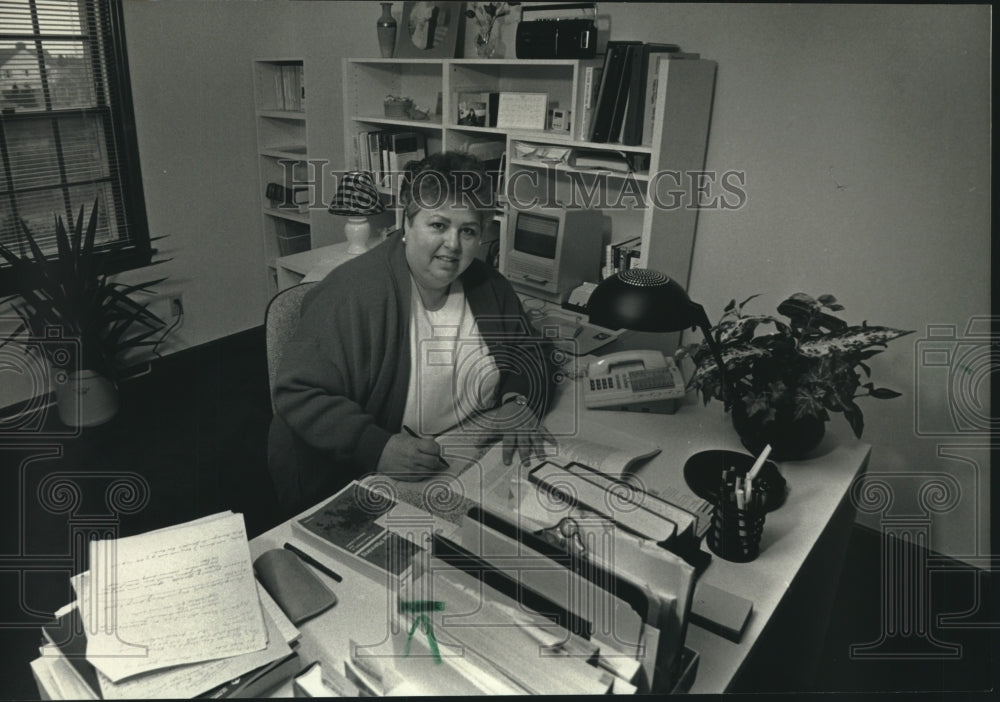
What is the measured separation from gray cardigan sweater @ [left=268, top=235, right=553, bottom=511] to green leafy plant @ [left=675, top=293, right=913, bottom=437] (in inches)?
18.6

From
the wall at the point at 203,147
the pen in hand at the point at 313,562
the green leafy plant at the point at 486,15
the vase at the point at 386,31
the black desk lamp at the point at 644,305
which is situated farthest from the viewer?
the vase at the point at 386,31

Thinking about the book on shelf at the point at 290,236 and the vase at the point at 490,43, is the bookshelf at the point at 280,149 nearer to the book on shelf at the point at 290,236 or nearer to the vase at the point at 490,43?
the book on shelf at the point at 290,236

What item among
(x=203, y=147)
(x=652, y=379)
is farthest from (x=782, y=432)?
(x=203, y=147)

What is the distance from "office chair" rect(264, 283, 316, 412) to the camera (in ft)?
4.99

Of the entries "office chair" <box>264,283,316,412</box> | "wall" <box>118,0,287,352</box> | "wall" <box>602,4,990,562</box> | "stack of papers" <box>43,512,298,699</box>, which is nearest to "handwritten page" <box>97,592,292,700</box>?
"stack of papers" <box>43,512,298,699</box>

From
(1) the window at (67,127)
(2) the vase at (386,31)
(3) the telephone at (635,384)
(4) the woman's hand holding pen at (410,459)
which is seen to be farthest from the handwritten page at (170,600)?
(2) the vase at (386,31)

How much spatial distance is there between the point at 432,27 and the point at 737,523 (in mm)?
2453

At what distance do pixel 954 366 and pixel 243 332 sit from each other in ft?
9.51

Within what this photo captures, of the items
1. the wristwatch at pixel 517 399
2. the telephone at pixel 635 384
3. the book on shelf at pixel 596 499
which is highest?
the book on shelf at pixel 596 499

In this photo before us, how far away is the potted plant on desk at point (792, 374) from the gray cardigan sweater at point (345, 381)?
0.47 m

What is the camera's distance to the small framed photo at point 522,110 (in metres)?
2.54

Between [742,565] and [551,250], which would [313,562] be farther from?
[551,250]

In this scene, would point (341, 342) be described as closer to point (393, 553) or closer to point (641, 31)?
point (393, 553)

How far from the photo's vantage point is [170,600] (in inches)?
37.9
